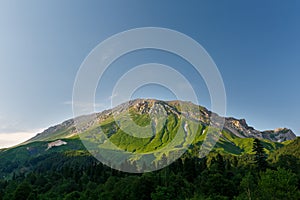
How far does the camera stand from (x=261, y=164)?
80188 mm

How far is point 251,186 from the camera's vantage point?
56.5 metres

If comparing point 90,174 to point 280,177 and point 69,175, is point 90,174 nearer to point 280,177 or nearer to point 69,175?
point 69,175

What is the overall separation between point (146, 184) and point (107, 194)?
34.1 feet

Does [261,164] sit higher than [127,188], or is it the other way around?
[261,164]

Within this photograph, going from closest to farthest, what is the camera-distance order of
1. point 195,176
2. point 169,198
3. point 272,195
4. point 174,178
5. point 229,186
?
point 272,195 < point 169,198 < point 229,186 < point 174,178 < point 195,176

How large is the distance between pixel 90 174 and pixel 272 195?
90.6 metres

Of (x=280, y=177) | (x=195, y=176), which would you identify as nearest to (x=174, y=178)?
(x=195, y=176)

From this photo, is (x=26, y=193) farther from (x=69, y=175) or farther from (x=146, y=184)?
(x=69, y=175)

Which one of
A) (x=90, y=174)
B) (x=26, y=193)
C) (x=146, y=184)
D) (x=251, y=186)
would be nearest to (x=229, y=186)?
(x=251, y=186)

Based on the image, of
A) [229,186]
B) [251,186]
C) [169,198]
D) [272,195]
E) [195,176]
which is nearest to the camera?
[272,195]

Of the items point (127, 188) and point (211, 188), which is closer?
point (211, 188)

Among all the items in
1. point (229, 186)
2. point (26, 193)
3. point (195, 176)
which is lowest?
point (26, 193)

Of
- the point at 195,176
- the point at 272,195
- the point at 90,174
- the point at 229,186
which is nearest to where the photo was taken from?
the point at 272,195

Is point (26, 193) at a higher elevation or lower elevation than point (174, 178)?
lower
